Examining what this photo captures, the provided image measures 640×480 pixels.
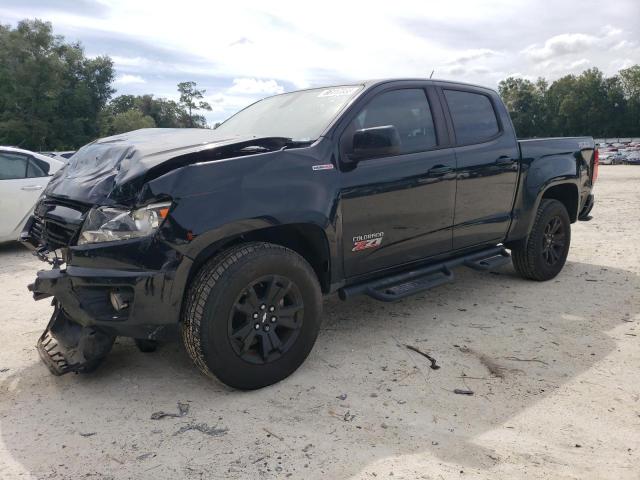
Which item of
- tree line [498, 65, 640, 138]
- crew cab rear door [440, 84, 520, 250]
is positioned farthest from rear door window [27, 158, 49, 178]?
tree line [498, 65, 640, 138]

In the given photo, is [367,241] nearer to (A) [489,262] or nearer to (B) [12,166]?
(A) [489,262]

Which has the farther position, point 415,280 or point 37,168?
point 37,168

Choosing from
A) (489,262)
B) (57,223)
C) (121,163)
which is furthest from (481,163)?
(57,223)

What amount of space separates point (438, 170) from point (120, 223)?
2369 mm

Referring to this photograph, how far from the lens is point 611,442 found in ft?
8.52

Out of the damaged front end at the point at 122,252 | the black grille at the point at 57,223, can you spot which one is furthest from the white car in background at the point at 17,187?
the damaged front end at the point at 122,252

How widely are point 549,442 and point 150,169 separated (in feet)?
8.13

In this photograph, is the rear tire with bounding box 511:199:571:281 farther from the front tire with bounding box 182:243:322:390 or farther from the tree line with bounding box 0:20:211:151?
the tree line with bounding box 0:20:211:151

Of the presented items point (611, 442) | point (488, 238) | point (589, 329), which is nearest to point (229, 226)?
point (611, 442)

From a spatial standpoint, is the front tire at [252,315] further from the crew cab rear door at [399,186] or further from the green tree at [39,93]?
the green tree at [39,93]

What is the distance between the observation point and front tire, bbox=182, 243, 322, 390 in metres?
2.86

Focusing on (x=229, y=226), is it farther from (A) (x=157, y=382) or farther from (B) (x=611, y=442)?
(B) (x=611, y=442)

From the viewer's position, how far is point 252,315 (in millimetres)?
3027

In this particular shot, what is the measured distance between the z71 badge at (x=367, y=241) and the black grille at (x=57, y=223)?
168 cm
